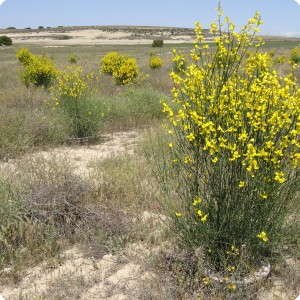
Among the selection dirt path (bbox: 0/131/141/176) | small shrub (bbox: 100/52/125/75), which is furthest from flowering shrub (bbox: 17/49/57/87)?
dirt path (bbox: 0/131/141/176)

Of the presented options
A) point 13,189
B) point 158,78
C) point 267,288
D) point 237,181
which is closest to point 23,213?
point 13,189

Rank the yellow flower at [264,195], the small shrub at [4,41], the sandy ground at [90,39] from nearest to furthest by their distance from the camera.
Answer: the yellow flower at [264,195]
the small shrub at [4,41]
the sandy ground at [90,39]

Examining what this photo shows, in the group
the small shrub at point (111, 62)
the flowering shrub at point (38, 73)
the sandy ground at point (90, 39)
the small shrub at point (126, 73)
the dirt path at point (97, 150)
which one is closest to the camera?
the dirt path at point (97, 150)

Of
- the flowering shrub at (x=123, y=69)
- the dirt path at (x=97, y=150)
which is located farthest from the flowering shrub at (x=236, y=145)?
the flowering shrub at (x=123, y=69)

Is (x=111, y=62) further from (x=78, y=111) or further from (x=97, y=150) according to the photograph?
(x=97, y=150)

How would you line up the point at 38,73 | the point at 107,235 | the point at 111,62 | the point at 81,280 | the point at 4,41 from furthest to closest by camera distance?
the point at 4,41, the point at 111,62, the point at 38,73, the point at 107,235, the point at 81,280

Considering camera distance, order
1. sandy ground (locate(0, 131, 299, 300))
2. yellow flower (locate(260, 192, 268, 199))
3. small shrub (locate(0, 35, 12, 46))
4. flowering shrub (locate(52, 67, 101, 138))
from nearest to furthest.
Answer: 1. yellow flower (locate(260, 192, 268, 199))
2. sandy ground (locate(0, 131, 299, 300))
3. flowering shrub (locate(52, 67, 101, 138))
4. small shrub (locate(0, 35, 12, 46))

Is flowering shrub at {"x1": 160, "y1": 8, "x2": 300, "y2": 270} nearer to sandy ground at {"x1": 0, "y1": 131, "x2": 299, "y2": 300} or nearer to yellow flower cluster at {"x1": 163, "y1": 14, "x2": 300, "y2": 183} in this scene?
yellow flower cluster at {"x1": 163, "y1": 14, "x2": 300, "y2": 183}

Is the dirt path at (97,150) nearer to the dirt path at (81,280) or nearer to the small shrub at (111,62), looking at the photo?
the dirt path at (81,280)

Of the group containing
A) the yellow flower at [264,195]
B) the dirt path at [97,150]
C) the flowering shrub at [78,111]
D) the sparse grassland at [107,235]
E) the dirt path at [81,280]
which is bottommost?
the dirt path at [97,150]

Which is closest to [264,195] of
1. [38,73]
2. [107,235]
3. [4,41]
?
[107,235]

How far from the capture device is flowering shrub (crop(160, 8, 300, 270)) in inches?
97.8

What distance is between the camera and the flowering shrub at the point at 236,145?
2.48 m

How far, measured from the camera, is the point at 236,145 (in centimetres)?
253
